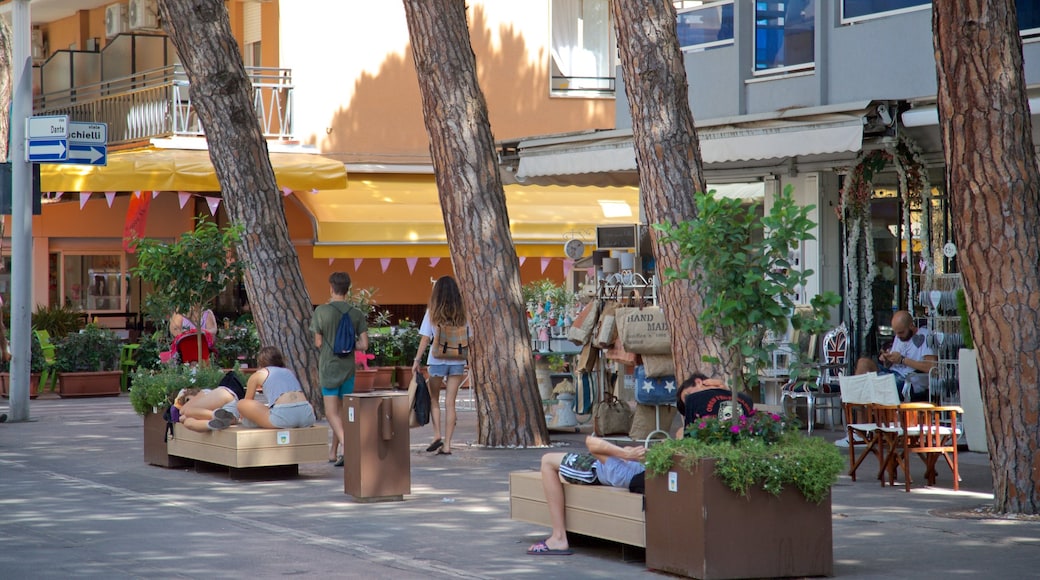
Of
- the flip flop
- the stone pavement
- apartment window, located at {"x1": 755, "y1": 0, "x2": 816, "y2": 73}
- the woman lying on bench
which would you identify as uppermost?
apartment window, located at {"x1": 755, "y1": 0, "x2": 816, "y2": 73}

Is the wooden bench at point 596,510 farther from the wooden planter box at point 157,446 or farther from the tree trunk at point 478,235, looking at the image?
the tree trunk at point 478,235

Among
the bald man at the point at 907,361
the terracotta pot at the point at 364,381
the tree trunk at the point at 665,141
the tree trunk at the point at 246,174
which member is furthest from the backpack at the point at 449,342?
the terracotta pot at the point at 364,381

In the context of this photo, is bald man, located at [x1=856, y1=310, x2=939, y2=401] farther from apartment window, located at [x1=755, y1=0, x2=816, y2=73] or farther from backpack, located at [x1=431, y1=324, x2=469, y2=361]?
backpack, located at [x1=431, y1=324, x2=469, y2=361]

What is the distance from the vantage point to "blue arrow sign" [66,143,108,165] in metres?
16.3

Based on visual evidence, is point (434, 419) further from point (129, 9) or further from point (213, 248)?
point (129, 9)

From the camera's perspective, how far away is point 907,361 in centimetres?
1352

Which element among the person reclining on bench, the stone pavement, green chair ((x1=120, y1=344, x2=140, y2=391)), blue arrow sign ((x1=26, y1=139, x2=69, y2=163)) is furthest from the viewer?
green chair ((x1=120, y1=344, x2=140, y2=391))

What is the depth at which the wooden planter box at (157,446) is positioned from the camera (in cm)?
1241

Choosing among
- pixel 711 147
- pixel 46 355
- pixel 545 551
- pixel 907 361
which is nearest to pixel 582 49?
pixel 46 355

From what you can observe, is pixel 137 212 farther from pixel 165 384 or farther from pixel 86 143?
pixel 165 384

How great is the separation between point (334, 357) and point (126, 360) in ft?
31.6

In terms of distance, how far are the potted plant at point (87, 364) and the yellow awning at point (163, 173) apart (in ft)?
7.58

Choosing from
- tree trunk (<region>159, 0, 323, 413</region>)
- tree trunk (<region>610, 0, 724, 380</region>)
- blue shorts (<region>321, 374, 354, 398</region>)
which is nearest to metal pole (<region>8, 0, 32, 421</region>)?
tree trunk (<region>159, 0, 323, 413</region>)

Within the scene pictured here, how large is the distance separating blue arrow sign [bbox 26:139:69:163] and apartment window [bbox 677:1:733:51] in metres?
7.11
